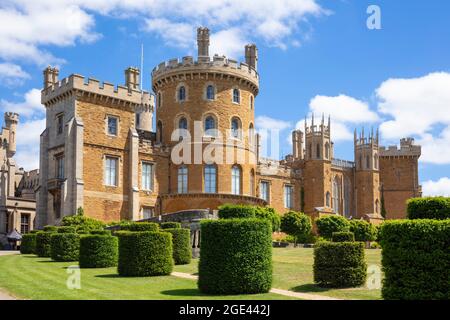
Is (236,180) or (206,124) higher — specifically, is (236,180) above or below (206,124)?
below

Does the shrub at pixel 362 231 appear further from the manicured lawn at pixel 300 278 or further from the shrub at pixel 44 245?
the shrub at pixel 44 245

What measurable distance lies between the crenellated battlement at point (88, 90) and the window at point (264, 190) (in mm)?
14731

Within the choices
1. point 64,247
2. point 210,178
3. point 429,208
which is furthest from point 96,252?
point 210,178

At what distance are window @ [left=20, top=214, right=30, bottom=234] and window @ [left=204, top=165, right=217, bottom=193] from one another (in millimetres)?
19160

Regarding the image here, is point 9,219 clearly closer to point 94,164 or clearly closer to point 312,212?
point 94,164

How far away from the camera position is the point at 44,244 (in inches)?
1146

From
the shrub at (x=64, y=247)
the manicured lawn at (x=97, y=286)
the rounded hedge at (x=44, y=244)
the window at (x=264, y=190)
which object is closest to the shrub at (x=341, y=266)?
the manicured lawn at (x=97, y=286)

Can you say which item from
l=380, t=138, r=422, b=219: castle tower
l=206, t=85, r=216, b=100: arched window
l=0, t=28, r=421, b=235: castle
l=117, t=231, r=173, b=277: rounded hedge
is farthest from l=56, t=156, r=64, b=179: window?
l=380, t=138, r=422, b=219: castle tower

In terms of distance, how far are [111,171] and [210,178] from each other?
7515mm

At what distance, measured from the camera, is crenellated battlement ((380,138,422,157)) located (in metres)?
65.7

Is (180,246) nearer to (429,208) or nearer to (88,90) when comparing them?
(429,208)

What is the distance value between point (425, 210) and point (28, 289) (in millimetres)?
10415

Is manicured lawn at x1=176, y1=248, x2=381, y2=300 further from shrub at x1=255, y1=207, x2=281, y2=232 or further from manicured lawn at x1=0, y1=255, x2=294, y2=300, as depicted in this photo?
shrub at x1=255, y1=207, x2=281, y2=232
